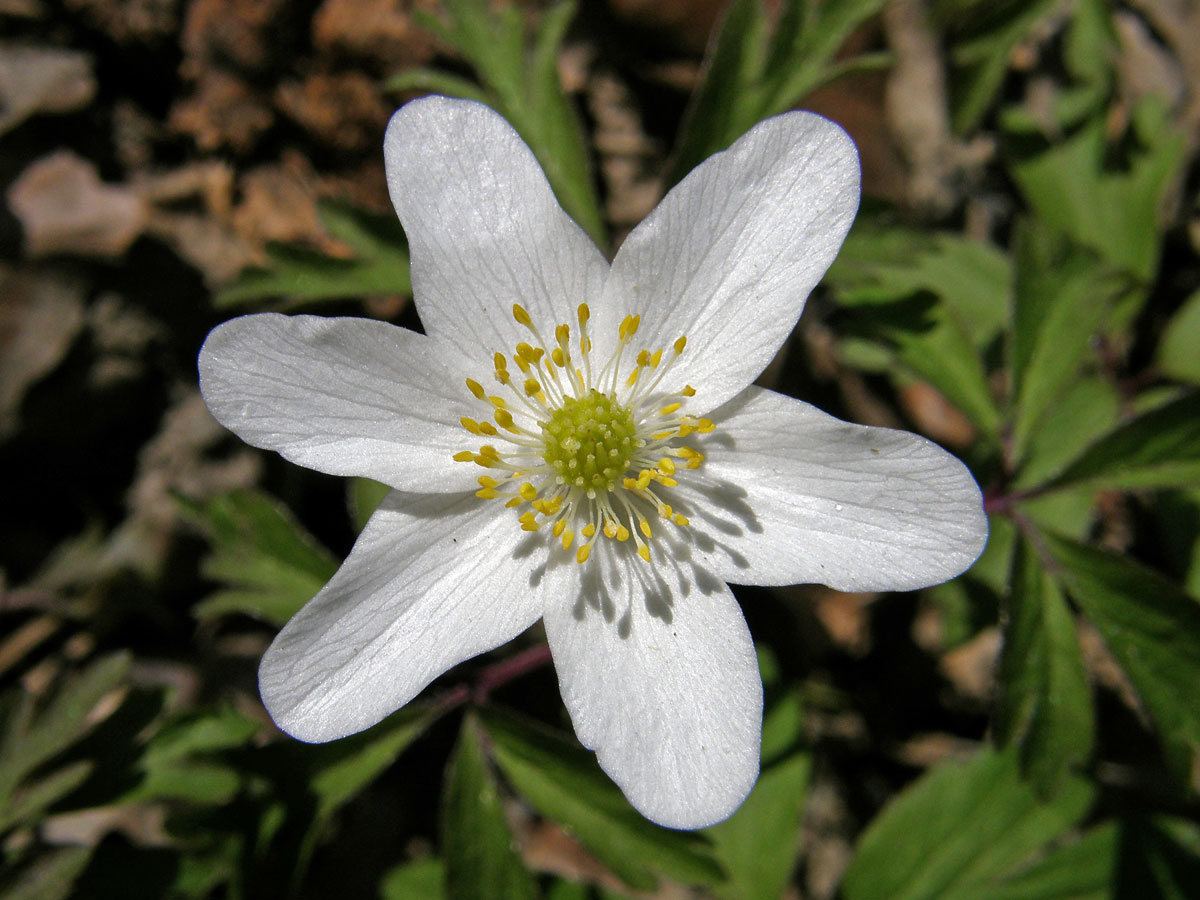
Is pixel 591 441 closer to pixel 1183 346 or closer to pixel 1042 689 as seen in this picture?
pixel 1042 689

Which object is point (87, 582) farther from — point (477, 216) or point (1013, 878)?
point (1013, 878)

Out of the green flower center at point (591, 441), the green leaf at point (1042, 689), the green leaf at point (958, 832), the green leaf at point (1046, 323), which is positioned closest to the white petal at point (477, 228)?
the green flower center at point (591, 441)

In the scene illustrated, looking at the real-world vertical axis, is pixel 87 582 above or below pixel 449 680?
above

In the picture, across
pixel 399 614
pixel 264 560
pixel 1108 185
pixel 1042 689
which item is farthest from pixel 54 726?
pixel 1108 185

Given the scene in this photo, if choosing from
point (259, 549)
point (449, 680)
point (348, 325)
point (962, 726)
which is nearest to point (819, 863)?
point (962, 726)

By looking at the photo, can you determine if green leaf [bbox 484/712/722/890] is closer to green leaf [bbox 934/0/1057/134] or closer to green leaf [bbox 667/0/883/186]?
green leaf [bbox 667/0/883/186]
